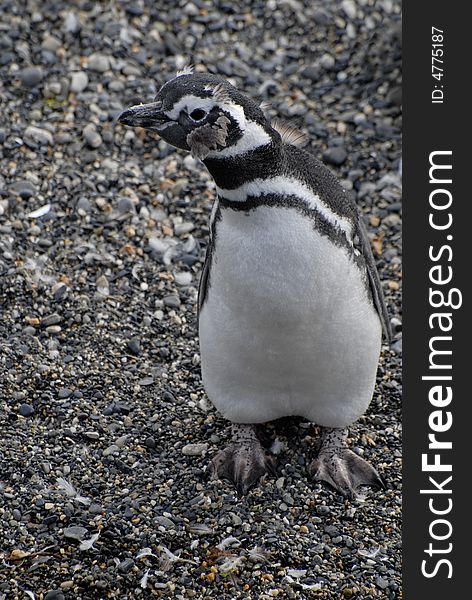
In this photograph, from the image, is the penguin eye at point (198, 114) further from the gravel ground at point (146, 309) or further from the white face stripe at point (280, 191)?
the gravel ground at point (146, 309)

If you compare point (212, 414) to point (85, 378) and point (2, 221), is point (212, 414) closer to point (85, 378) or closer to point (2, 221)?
point (85, 378)

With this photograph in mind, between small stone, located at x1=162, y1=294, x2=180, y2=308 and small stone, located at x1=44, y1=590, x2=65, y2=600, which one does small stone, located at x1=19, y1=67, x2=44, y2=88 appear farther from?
small stone, located at x1=44, y1=590, x2=65, y2=600

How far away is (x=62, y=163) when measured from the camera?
4.70 m

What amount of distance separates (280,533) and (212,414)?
1.96 feet

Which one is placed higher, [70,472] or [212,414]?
[212,414]

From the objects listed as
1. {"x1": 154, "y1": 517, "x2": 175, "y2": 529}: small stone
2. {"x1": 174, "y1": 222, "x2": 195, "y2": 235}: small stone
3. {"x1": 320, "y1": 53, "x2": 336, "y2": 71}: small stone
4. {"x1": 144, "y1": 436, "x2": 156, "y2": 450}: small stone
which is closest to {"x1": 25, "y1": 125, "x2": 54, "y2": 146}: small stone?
{"x1": 174, "y1": 222, "x2": 195, "y2": 235}: small stone

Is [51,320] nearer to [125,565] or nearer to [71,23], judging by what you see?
[125,565]

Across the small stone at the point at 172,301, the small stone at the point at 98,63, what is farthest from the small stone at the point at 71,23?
the small stone at the point at 172,301

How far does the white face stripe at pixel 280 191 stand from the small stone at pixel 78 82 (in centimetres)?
249

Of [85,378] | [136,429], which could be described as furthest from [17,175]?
[136,429]

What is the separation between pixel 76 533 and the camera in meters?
3.13

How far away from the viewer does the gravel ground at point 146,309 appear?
312 centimetres

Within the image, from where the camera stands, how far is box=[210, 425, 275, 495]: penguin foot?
132 inches

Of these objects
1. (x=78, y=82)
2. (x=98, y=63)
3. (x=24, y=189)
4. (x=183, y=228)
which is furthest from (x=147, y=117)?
(x=98, y=63)
